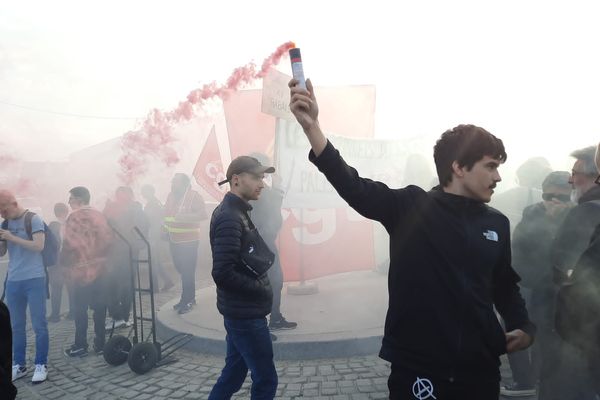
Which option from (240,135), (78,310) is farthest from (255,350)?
(240,135)

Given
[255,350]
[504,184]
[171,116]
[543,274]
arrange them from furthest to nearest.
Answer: [504,184]
[171,116]
[543,274]
[255,350]

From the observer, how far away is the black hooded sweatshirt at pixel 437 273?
67.0 inches

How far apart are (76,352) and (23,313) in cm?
92

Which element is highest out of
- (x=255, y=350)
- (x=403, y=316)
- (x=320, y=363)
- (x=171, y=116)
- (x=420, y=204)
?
(x=171, y=116)

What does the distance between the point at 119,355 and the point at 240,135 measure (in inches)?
166

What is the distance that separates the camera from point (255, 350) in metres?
2.78

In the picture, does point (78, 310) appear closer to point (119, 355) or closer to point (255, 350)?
point (119, 355)

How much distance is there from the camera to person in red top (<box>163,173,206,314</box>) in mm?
6324

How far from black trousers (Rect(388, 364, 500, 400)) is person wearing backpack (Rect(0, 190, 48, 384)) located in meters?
4.35

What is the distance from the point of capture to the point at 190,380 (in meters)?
4.20

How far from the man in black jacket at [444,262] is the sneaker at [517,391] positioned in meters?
2.26

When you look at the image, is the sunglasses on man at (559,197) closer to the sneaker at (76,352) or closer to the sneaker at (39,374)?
the sneaker at (39,374)

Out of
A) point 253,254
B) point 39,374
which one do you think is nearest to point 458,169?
point 253,254

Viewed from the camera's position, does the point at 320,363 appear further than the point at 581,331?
Yes
